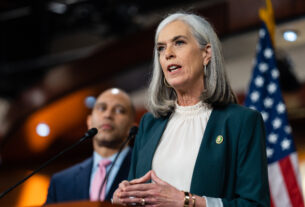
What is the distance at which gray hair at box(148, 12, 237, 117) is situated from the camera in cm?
179

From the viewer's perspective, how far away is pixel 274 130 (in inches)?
128

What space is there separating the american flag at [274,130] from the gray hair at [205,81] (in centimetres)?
142

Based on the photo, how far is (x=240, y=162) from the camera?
1.59 metres

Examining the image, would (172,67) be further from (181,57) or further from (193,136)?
(193,136)

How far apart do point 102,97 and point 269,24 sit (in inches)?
60.2

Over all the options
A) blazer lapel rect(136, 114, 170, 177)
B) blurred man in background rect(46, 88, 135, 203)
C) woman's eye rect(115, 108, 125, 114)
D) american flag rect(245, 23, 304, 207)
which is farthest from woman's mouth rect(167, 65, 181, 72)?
american flag rect(245, 23, 304, 207)

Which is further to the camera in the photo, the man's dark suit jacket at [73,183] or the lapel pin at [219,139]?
the man's dark suit jacket at [73,183]

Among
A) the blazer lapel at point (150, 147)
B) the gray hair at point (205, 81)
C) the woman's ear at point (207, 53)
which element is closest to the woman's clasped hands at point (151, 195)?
the blazer lapel at point (150, 147)

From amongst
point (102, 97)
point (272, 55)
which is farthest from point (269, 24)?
point (102, 97)

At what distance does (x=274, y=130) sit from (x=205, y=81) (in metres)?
1.62

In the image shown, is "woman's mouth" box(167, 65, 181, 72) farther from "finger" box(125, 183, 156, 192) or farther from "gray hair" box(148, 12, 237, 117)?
"finger" box(125, 183, 156, 192)

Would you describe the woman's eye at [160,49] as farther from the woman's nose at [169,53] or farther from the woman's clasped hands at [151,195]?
the woman's clasped hands at [151,195]

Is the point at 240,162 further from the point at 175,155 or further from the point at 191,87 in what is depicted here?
the point at 191,87

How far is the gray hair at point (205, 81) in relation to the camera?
5.86 ft
